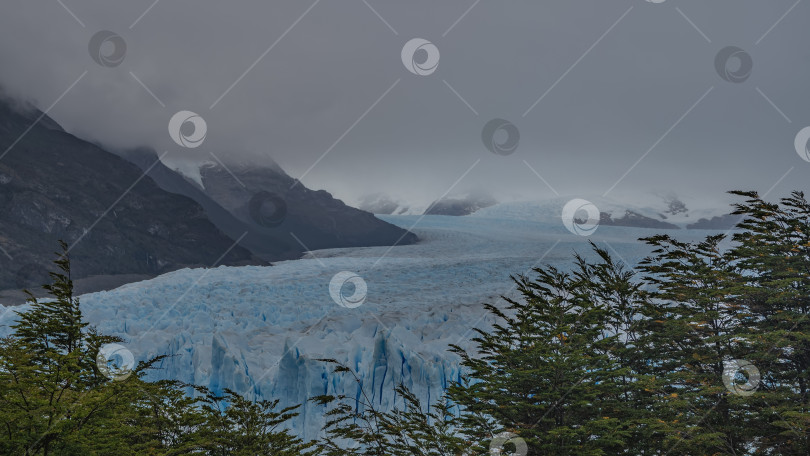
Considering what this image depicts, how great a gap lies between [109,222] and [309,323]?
6566cm

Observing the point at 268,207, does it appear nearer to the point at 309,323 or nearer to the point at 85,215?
the point at 85,215

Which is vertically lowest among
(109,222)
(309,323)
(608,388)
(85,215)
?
(608,388)

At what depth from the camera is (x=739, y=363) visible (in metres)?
11.0

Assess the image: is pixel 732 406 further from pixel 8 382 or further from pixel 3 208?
pixel 3 208

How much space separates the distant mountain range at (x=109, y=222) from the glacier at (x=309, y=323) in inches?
1153

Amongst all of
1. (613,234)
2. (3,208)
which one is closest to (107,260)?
(3,208)

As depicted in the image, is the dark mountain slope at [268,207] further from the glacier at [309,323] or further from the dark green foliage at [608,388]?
the dark green foliage at [608,388]

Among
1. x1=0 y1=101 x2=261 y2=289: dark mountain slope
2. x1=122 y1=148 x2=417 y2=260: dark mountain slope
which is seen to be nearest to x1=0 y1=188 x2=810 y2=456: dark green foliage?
x1=0 y1=101 x2=261 y2=289: dark mountain slope

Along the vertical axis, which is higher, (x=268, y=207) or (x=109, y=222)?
(x=268, y=207)

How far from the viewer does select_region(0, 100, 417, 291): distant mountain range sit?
228ft

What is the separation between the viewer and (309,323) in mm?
24516

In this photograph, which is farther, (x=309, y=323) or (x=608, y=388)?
(x=309, y=323)

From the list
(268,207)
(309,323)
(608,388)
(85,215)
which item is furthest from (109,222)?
(608,388)

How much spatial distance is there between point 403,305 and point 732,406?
17841mm
